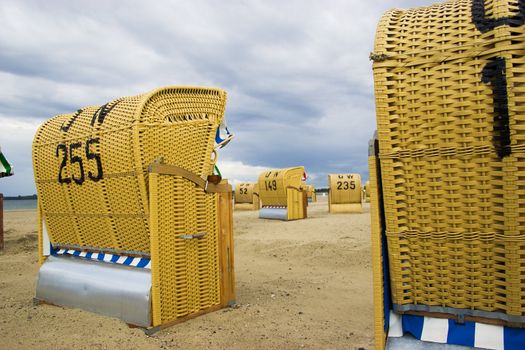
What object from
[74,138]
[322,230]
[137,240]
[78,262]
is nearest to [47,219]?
[78,262]

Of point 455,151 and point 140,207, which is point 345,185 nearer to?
point 140,207

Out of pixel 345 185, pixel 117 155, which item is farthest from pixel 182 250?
pixel 345 185

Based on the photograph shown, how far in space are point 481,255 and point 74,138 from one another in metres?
5.08

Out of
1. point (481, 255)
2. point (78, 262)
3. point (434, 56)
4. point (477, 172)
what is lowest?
point (78, 262)

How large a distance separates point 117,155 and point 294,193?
51.0ft

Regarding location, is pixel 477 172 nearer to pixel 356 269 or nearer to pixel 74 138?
pixel 74 138

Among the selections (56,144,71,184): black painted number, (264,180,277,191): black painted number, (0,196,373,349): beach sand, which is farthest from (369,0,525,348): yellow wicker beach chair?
(264,180,277,191): black painted number

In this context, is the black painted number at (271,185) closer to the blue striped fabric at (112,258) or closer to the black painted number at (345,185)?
the black painted number at (345,185)

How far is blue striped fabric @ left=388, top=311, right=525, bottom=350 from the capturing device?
6.94 feet

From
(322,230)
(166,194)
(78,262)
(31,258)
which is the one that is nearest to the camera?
(166,194)

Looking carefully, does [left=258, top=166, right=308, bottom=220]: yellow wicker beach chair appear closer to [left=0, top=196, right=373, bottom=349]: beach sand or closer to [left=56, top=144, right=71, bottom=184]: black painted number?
[left=0, top=196, right=373, bottom=349]: beach sand

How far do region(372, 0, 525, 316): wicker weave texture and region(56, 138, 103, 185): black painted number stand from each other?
4.12 meters

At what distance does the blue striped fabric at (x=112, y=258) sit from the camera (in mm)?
5207

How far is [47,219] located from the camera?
6.46 meters
